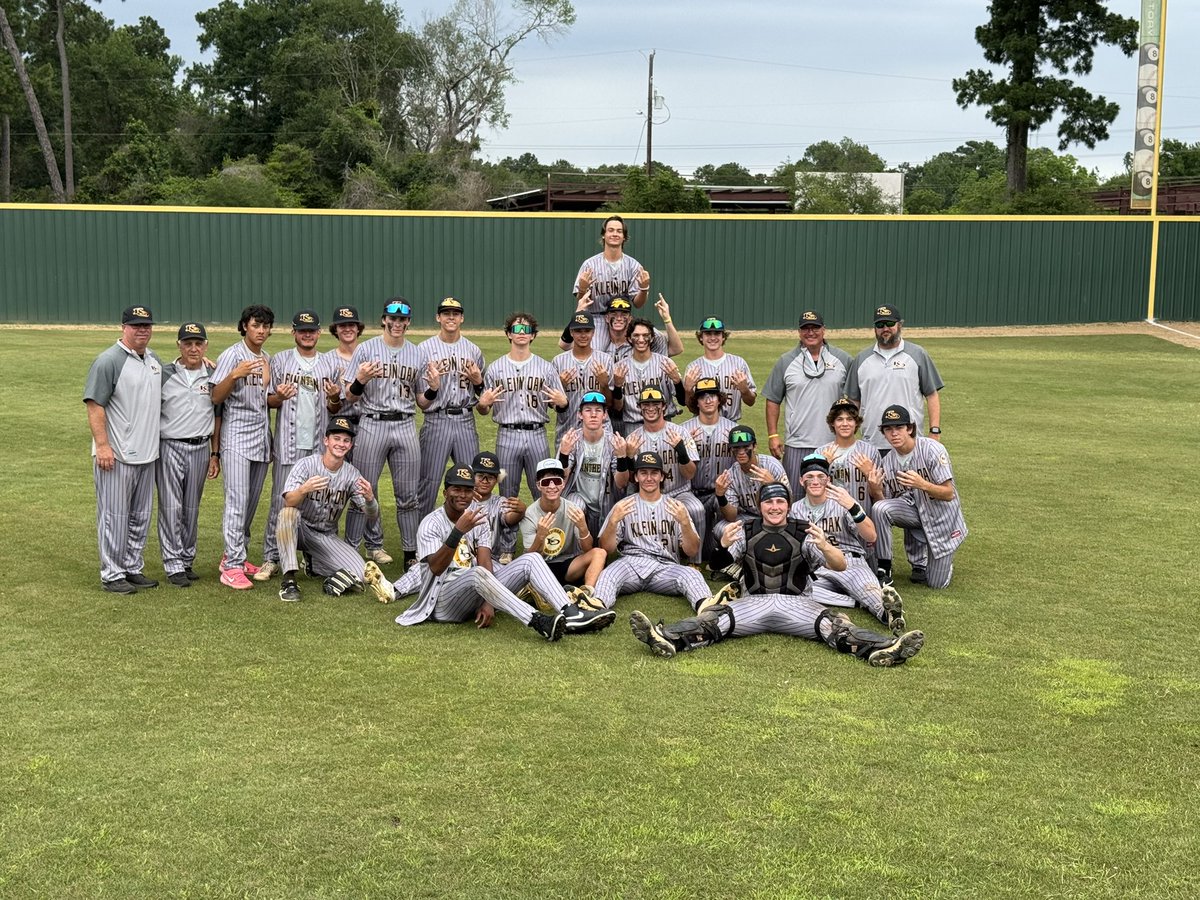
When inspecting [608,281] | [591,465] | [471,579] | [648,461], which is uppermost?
[608,281]

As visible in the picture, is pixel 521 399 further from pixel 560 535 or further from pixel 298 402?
pixel 298 402

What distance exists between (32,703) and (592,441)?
→ 14.5ft

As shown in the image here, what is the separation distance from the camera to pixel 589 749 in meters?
6.06

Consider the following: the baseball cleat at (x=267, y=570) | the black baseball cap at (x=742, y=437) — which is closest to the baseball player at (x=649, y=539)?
the black baseball cap at (x=742, y=437)

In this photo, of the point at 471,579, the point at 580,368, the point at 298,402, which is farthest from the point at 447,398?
the point at 471,579

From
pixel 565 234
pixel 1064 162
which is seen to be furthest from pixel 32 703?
pixel 1064 162

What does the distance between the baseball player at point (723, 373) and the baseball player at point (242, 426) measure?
339 centimetres

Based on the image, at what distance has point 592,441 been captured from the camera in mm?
9617

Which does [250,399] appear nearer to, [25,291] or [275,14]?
[25,291]

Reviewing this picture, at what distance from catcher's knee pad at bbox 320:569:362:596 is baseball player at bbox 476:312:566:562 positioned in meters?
1.46

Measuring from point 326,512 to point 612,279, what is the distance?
3.73 m

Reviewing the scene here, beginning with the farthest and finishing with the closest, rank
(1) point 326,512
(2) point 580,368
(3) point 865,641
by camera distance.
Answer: (2) point 580,368
(1) point 326,512
(3) point 865,641

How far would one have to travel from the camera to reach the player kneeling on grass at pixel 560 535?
28.0ft

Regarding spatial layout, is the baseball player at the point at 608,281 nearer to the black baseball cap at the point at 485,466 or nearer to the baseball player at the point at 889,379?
A: the baseball player at the point at 889,379
